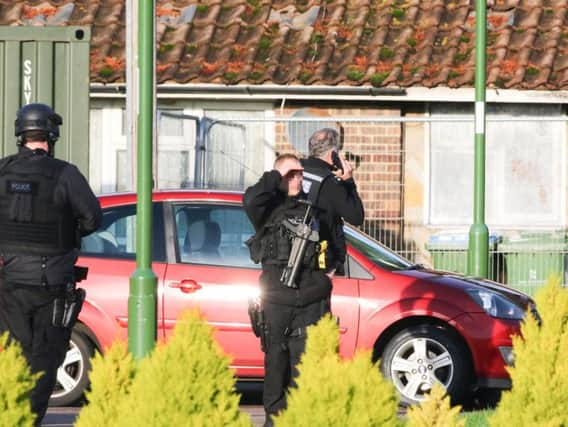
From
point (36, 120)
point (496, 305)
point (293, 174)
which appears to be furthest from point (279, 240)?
point (496, 305)

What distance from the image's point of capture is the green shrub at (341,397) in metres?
4.75

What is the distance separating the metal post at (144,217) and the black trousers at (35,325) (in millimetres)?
938

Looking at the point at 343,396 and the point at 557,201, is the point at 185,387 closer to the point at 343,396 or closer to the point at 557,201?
the point at 343,396

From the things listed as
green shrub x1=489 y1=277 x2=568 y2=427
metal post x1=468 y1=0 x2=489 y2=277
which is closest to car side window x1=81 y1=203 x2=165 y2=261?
metal post x1=468 y1=0 x2=489 y2=277

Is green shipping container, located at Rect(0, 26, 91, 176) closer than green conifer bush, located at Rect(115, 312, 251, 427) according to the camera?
No

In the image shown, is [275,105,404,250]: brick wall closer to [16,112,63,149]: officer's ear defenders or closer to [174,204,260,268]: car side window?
[174,204,260,268]: car side window

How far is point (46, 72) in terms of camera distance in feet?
41.4

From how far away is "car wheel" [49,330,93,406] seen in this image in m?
10.6

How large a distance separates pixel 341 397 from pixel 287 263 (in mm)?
3881

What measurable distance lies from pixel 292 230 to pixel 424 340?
8.43 ft

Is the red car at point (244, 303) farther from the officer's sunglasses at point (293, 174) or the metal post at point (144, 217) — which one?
the officer's sunglasses at point (293, 174)

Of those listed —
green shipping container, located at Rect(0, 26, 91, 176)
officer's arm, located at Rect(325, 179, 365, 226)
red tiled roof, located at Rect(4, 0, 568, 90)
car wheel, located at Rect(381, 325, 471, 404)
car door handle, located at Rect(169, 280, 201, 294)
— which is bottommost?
car wheel, located at Rect(381, 325, 471, 404)

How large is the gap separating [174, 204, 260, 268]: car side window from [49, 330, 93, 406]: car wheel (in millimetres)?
903

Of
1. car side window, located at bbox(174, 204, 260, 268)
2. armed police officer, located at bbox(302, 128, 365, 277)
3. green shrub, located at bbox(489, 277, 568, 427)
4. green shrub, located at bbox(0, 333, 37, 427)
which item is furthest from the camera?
car side window, located at bbox(174, 204, 260, 268)
